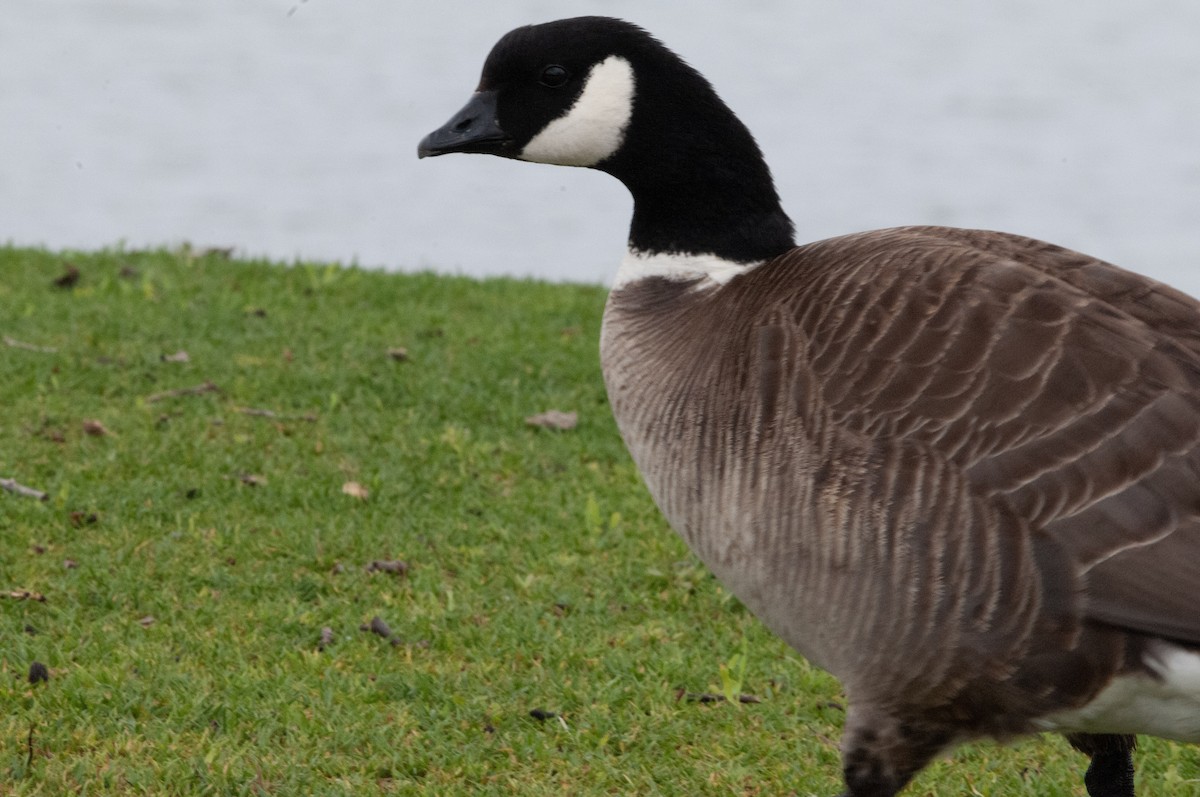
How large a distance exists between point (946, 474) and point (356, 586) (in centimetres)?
295

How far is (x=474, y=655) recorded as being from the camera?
18.1 feet

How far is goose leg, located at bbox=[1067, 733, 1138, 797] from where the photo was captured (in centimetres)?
434

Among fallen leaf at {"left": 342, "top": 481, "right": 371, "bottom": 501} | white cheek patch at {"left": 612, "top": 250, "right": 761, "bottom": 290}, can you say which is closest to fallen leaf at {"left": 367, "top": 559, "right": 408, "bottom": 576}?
fallen leaf at {"left": 342, "top": 481, "right": 371, "bottom": 501}

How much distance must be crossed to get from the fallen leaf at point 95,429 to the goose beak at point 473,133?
3.07 metres

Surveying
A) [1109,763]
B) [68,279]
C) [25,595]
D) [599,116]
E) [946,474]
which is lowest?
[25,595]

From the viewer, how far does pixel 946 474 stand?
3729mm

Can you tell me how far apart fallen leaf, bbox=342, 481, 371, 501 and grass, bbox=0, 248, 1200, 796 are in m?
0.05

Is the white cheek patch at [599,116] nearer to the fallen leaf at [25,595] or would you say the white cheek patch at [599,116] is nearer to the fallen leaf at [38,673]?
the fallen leaf at [38,673]

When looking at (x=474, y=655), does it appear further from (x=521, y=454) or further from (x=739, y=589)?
(x=521, y=454)

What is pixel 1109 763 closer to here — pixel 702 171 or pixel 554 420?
pixel 702 171

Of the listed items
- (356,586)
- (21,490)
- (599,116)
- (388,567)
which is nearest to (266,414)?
(21,490)

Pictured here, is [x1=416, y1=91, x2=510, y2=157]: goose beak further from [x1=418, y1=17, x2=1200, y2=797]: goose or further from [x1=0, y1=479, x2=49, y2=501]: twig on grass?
[x1=0, y1=479, x2=49, y2=501]: twig on grass

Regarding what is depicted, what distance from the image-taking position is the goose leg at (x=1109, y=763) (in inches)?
171

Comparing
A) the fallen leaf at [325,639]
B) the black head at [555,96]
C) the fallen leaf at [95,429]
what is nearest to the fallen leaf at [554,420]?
the fallen leaf at [95,429]
